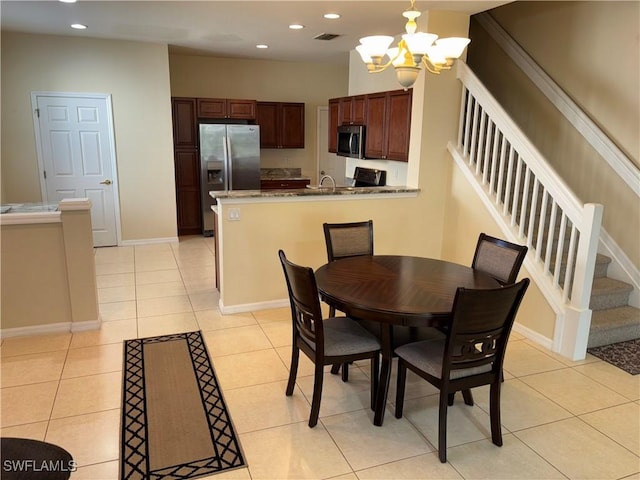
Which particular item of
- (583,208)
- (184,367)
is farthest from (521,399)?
(184,367)

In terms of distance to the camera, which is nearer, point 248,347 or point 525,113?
point 248,347

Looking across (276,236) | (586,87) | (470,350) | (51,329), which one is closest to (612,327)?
(470,350)

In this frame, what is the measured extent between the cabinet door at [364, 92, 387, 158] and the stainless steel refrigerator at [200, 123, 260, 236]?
87.7 inches

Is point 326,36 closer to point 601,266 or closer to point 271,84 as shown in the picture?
point 271,84

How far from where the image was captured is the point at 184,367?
3.08m

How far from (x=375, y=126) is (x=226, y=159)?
263 centimetres

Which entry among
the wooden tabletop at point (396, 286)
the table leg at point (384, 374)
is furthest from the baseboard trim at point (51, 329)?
the table leg at point (384, 374)

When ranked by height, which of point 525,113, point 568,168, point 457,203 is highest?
point 525,113

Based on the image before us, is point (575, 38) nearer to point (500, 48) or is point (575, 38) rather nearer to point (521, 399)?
point (500, 48)

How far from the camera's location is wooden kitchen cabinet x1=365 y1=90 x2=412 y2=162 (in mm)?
4621

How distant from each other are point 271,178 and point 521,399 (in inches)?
224

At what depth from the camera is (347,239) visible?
338cm

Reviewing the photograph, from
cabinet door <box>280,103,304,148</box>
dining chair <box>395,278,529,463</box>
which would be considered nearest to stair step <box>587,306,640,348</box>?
dining chair <box>395,278,529,463</box>

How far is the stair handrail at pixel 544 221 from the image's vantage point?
10.4ft
